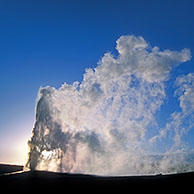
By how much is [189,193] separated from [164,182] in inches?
120

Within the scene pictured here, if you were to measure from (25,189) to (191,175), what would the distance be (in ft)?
53.8

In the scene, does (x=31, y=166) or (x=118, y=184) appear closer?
(x=118, y=184)

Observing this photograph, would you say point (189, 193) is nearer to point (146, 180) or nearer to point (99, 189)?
point (146, 180)

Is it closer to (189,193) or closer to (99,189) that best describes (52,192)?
(99,189)

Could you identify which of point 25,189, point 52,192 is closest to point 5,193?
point 25,189

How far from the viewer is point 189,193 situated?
15883mm

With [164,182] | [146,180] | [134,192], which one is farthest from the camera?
[146,180]

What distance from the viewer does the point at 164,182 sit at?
61.4ft

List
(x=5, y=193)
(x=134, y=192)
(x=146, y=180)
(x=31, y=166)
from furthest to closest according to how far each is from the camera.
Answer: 1. (x=31, y=166)
2. (x=146, y=180)
3. (x=134, y=192)
4. (x=5, y=193)

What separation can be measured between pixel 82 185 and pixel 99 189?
2346mm

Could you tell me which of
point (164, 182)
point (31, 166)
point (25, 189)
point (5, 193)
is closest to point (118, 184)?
point (164, 182)

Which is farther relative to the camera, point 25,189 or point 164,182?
point 164,182

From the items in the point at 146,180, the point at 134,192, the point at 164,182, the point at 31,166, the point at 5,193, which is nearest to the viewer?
the point at 5,193

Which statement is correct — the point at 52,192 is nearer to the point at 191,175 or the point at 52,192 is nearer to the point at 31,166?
the point at 191,175
